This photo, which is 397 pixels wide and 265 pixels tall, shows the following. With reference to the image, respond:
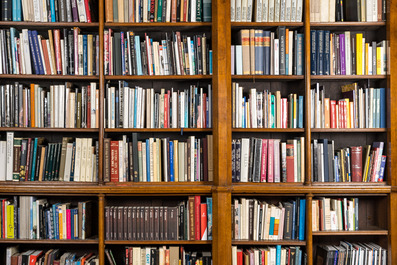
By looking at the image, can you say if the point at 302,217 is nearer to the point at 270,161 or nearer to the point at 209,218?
the point at 270,161

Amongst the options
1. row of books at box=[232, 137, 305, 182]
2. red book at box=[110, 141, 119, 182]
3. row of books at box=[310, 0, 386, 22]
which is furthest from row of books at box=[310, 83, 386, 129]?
red book at box=[110, 141, 119, 182]

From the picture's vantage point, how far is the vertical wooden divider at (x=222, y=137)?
2803 mm

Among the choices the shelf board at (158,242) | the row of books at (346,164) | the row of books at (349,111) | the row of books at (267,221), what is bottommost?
the shelf board at (158,242)

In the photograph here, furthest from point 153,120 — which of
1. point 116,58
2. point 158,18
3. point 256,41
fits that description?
point 256,41

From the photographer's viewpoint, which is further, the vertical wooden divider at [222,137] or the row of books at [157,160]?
the row of books at [157,160]

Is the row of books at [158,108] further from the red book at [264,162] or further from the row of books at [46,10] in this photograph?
the row of books at [46,10]

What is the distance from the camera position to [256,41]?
9.69 ft

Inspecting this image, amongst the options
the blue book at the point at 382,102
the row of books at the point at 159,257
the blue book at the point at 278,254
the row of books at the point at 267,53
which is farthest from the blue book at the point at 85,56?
the blue book at the point at 382,102

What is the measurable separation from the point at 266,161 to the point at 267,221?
44 centimetres

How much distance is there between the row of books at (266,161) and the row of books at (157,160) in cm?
21

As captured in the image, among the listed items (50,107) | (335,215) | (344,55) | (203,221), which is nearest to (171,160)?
(203,221)

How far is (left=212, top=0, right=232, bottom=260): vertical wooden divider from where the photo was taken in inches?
110

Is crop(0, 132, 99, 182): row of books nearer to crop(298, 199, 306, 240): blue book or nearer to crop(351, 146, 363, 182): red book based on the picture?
crop(298, 199, 306, 240): blue book

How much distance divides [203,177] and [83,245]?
113 centimetres
